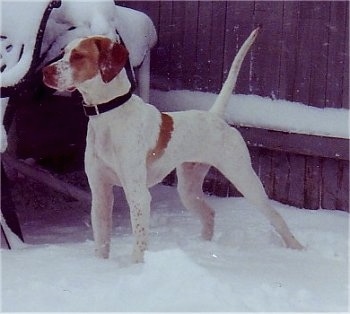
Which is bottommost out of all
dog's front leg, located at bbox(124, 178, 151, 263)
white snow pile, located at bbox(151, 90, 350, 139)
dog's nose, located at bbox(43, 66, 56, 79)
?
dog's front leg, located at bbox(124, 178, 151, 263)

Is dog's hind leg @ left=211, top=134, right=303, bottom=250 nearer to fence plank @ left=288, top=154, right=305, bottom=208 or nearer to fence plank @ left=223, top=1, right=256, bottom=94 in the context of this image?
fence plank @ left=288, top=154, right=305, bottom=208

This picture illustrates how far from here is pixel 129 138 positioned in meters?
3.76

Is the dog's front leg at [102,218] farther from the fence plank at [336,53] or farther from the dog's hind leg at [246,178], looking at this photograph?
the fence plank at [336,53]

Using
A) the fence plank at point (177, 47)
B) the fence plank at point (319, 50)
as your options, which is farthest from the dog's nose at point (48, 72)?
the fence plank at point (177, 47)

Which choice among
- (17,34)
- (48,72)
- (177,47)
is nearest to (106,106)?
(48,72)

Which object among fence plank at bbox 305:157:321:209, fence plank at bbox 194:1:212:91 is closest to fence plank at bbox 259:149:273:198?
fence plank at bbox 305:157:321:209

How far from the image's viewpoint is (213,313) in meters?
2.76

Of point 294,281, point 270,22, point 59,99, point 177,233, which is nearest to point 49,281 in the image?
point 294,281

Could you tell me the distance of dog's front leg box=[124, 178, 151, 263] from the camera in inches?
150

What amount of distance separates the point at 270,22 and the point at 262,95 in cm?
57

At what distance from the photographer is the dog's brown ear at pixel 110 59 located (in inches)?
144

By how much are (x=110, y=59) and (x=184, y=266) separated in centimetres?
118

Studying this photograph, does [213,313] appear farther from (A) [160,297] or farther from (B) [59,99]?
(B) [59,99]

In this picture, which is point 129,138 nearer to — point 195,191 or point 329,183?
point 195,191
